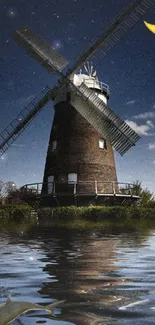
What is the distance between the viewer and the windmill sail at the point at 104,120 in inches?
938

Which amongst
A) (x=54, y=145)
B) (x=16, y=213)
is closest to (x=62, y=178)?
(x=54, y=145)

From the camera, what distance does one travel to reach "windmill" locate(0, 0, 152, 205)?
2458 cm

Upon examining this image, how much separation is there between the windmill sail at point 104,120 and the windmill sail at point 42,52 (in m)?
1.98

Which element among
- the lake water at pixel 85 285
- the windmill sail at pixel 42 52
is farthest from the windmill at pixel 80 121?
the lake water at pixel 85 285

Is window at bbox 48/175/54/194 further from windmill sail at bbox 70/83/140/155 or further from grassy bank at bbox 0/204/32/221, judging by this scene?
windmill sail at bbox 70/83/140/155

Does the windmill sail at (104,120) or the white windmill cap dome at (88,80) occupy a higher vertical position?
the white windmill cap dome at (88,80)

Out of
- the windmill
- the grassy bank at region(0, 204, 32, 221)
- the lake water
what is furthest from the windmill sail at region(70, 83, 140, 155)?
the lake water

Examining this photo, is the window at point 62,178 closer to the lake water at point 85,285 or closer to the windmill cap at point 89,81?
the windmill cap at point 89,81

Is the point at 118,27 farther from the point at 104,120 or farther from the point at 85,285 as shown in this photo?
the point at 85,285

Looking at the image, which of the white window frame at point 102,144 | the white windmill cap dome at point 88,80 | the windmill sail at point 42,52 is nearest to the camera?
the windmill sail at point 42,52

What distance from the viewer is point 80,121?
27.2m

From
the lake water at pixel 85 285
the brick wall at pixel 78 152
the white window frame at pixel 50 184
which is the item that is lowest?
the lake water at pixel 85 285

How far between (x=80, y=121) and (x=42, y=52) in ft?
18.7

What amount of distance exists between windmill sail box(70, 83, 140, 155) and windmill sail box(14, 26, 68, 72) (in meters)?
1.98
